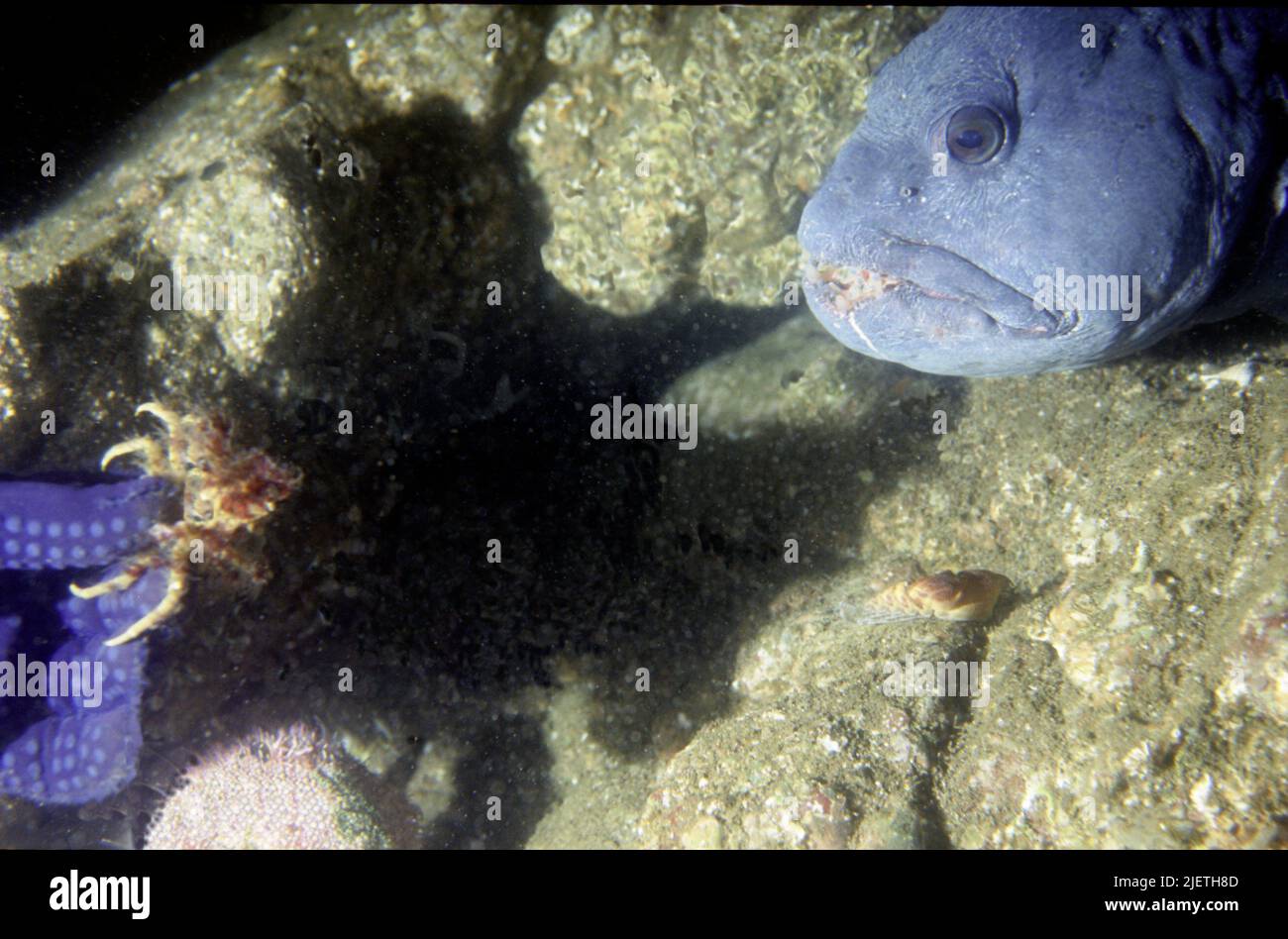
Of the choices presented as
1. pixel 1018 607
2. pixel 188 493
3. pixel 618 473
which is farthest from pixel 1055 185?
pixel 188 493

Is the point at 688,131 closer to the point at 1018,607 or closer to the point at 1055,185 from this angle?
the point at 1055,185

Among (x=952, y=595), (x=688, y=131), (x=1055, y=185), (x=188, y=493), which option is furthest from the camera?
(x=688, y=131)

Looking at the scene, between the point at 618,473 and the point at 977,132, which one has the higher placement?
the point at 977,132

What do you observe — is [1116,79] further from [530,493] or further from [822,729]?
[530,493]

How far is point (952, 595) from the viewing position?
3.35m

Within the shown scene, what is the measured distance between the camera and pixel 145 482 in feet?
10.3

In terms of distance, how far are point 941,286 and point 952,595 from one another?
61.9 inches

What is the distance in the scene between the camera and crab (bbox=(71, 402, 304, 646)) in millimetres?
3096

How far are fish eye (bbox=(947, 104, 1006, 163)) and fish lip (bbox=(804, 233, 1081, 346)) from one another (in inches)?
15.6

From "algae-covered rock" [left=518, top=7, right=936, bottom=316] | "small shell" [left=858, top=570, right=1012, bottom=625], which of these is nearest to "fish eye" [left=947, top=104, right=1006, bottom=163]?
"algae-covered rock" [left=518, top=7, right=936, bottom=316]

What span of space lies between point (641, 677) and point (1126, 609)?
8.75 feet

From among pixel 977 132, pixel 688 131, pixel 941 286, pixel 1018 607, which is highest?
pixel 688 131

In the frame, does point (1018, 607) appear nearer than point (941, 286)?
No
